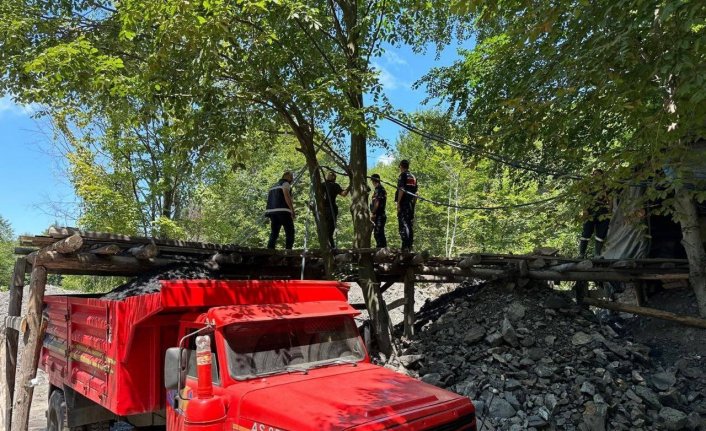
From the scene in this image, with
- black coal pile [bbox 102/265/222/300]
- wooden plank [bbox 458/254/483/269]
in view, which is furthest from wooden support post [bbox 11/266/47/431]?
wooden plank [bbox 458/254/483/269]

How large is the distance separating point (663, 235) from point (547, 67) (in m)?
7.23

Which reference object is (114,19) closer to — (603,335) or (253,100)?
(253,100)

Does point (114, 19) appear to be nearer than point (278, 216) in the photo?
Yes

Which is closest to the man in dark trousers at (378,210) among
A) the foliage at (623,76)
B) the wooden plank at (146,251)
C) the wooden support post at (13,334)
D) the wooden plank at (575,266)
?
the wooden plank at (575,266)

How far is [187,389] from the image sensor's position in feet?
14.3

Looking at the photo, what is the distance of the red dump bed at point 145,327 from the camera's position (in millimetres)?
4949

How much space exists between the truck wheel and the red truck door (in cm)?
312

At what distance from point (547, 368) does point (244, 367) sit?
646cm

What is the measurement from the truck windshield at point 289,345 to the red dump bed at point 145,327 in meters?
0.29

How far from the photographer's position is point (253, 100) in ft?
28.9

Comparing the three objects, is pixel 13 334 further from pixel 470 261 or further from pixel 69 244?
pixel 470 261

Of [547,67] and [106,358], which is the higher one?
[547,67]

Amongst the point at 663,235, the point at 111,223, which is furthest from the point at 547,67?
the point at 111,223

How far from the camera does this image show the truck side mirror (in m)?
4.25
